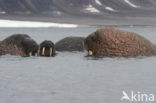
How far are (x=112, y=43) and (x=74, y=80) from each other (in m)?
9.99

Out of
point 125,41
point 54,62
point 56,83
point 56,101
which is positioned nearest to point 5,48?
point 54,62

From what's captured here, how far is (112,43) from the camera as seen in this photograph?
25.6 metres

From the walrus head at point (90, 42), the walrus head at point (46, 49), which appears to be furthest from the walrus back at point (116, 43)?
the walrus head at point (46, 49)

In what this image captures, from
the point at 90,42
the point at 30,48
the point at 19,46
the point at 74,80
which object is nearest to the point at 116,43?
the point at 90,42

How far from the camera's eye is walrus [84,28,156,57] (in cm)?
2559

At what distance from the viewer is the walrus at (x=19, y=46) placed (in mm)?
26938

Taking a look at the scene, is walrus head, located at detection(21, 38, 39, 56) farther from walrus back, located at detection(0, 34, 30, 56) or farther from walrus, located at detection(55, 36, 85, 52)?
walrus, located at detection(55, 36, 85, 52)

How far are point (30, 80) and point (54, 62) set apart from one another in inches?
272

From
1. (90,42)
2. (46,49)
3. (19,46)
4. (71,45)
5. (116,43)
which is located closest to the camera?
(116,43)

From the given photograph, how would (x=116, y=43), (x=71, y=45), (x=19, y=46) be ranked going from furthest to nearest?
(x=71, y=45)
(x=19, y=46)
(x=116, y=43)

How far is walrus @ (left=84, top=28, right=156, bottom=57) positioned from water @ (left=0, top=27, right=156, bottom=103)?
5.96 ft

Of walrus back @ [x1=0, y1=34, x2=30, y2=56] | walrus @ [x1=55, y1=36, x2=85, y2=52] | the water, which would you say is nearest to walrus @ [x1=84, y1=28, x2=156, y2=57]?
the water

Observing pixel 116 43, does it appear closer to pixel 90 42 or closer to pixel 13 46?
pixel 90 42

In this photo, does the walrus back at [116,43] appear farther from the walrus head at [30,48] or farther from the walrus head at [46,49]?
the walrus head at [30,48]
